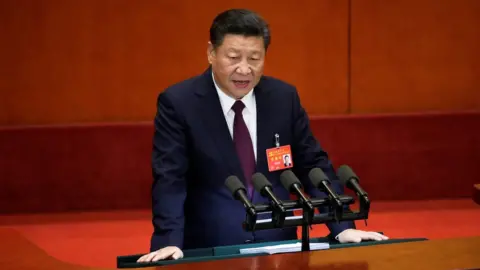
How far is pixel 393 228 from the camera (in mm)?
4449

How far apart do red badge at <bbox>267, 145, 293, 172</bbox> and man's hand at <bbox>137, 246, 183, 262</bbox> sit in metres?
0.49

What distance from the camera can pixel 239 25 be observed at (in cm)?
262

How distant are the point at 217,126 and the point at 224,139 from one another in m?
0.05

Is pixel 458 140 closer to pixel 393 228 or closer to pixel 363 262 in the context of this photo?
pixel 393 228

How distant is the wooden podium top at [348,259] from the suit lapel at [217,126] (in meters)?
0.59

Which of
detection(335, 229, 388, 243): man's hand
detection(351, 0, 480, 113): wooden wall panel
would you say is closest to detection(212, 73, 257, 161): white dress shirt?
detection(335, 229, 388, 243): man's hand

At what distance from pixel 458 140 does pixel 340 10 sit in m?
0.98

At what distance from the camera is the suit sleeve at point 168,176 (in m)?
2.58

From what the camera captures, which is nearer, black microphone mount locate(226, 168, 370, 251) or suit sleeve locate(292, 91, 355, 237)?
black microphone mount locate(226, 168, 370, 251)

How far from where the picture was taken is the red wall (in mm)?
4734

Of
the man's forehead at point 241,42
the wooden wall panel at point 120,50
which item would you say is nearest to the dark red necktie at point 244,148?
the man's forehead at point 241,42

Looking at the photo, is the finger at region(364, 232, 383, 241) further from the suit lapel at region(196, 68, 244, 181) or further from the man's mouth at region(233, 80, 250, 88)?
the man's mouth at region(233, 80, 250, 88)

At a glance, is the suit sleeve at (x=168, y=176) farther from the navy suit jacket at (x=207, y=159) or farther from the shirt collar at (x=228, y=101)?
the shirt collar at (x=228, y=101)

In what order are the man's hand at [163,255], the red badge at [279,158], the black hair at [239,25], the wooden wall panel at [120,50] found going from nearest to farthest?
the man's hand at [163,255], the black hair at [239,25], the red badge at [279,158], the wooden wall panel at [120,50]
